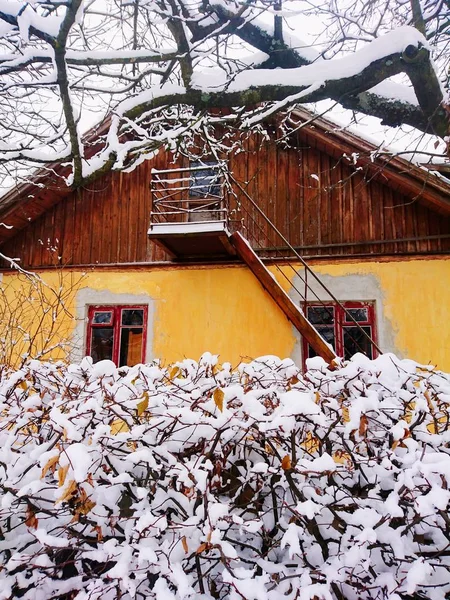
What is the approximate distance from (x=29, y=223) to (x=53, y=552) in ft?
29.9

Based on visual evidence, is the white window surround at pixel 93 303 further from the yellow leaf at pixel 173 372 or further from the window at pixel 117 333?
the yellow leaf at pixel 173 372

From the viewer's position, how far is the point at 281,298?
26.8 ft

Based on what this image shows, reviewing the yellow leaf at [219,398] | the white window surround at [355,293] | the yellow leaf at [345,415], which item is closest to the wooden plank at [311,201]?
the white window surround at [355,293]

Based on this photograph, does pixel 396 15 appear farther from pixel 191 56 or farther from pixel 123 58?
pixel 123 58

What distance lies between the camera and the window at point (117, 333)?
30.3ft

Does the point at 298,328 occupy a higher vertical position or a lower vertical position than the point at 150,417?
higher

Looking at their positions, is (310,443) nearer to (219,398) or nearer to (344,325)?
(219,398)

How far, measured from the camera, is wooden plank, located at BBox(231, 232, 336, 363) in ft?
25.1

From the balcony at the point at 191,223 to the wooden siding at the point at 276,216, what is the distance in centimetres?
43

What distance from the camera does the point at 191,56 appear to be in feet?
14.5

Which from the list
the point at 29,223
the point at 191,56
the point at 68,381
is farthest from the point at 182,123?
the point at 29,223

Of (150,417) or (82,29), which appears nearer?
(150,417)

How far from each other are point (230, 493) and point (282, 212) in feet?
24.3

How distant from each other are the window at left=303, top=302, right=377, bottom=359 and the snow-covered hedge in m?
5.92
